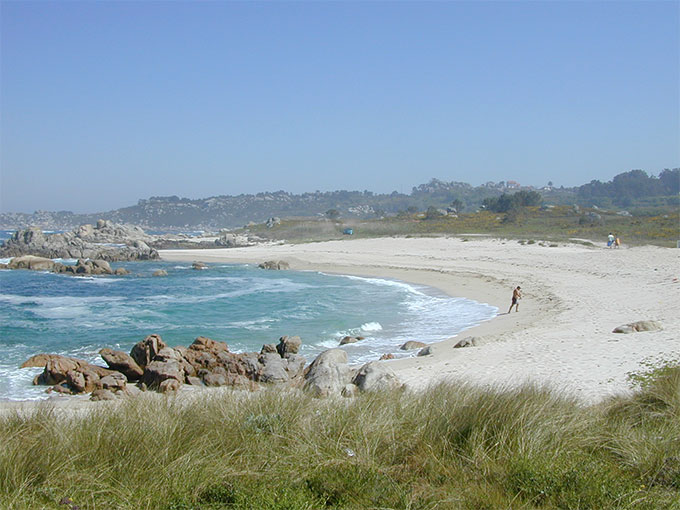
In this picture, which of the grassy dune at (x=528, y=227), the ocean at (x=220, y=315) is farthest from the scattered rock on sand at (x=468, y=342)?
the grassy dune at (x=528, y=227)

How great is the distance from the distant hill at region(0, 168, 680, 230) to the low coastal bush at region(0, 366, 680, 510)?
418ft

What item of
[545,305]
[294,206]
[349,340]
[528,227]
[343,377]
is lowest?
[349,340]

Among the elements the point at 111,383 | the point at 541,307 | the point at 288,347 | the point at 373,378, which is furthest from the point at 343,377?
the point at 541,307

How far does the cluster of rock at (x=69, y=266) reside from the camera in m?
38.0

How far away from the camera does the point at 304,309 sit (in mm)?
21703

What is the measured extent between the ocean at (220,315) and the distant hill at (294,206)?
10377 cm

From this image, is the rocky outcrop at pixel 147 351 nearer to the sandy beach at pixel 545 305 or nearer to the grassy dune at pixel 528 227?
the sandy beach at pixel 545 305

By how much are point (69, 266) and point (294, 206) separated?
474 feet

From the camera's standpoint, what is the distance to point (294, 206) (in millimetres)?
Result: 182875

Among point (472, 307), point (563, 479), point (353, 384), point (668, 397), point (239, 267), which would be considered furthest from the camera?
point (239, 267)

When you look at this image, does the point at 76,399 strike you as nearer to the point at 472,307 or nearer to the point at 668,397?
the point at 668,397

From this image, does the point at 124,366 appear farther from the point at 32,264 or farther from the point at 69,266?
the point at 32,264

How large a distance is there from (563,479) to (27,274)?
41.0 m

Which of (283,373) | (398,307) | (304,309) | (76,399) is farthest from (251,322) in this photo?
(76,399)
